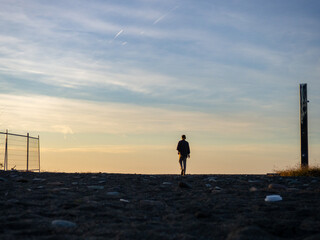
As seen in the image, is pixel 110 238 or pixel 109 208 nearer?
pixel 110 238

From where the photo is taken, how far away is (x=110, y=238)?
2.91 m

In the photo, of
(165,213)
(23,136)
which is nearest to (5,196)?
(165,213)

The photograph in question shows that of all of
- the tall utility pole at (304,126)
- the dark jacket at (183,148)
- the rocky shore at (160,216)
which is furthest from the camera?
the tall utility pole at (304,126)

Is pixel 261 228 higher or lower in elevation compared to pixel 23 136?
lower

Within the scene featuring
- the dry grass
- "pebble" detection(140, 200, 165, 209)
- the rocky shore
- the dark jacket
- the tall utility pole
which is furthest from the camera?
A: the tall utility pole

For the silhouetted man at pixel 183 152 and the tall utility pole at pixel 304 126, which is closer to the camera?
the silhouetted man at pixel 183 152

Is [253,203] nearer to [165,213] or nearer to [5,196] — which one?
[165,213]

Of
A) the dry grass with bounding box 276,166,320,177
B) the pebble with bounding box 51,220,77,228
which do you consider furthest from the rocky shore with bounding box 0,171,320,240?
the dry grass with bounding box 276,166,320,177

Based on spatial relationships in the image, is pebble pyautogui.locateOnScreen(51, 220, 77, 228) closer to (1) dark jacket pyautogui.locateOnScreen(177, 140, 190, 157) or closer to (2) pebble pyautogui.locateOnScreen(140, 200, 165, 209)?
(2) pebble pyautogui.locateOnScreen(140, 200, 165, 209)

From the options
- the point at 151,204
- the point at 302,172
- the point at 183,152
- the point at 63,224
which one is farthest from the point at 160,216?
the point at 183,152

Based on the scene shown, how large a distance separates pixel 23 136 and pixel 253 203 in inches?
626

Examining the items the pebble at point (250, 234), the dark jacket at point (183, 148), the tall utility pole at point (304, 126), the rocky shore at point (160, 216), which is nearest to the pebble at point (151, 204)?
the rocky shore at point (160, 216)

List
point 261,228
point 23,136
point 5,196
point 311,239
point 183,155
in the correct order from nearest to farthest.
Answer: point 311,239 < point 261,228 < point 5,196 < point 183,155 < point 23,136

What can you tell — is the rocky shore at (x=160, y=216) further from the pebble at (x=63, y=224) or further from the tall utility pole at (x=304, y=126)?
the tall utility pole at (x=304, y=126)
